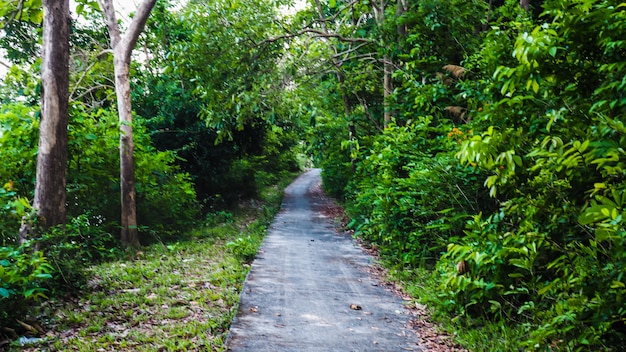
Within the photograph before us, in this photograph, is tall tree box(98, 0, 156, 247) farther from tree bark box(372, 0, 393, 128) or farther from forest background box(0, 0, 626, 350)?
tree bark box(372, 0, 393, 128)

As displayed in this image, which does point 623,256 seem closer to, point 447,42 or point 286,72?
point 447,42

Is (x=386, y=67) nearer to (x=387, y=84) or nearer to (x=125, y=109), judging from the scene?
(x=387, y=84)

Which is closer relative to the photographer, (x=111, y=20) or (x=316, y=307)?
(x=316, y=307)

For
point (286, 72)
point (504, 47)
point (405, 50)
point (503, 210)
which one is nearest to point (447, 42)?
point (405, 50)

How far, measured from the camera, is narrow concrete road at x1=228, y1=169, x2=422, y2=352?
15.1 feet

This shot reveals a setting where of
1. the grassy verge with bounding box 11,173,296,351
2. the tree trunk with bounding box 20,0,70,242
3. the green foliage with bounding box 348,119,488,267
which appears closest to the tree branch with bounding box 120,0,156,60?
the tree trunk with bounding box 20,0,70,242

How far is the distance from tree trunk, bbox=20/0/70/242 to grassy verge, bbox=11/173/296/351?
3.93 feet

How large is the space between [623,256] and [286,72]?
29.1 feet

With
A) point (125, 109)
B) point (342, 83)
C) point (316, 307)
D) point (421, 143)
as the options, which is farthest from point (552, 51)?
point (342, 83)

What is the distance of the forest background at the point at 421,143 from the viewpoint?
134 inches

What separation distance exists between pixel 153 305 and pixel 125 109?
15.6ft

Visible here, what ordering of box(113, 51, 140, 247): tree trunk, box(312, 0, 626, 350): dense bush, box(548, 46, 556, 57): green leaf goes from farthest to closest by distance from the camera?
box(113, 51, 140, 247): tree trunk < box(548, 46, 556, 57): green leaf < box(312, 0, 626, 350): dense bush

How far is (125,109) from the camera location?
29.3 feet

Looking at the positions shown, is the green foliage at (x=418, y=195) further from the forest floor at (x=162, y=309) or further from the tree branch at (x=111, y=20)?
the tree branch at (x=111, y=20)
